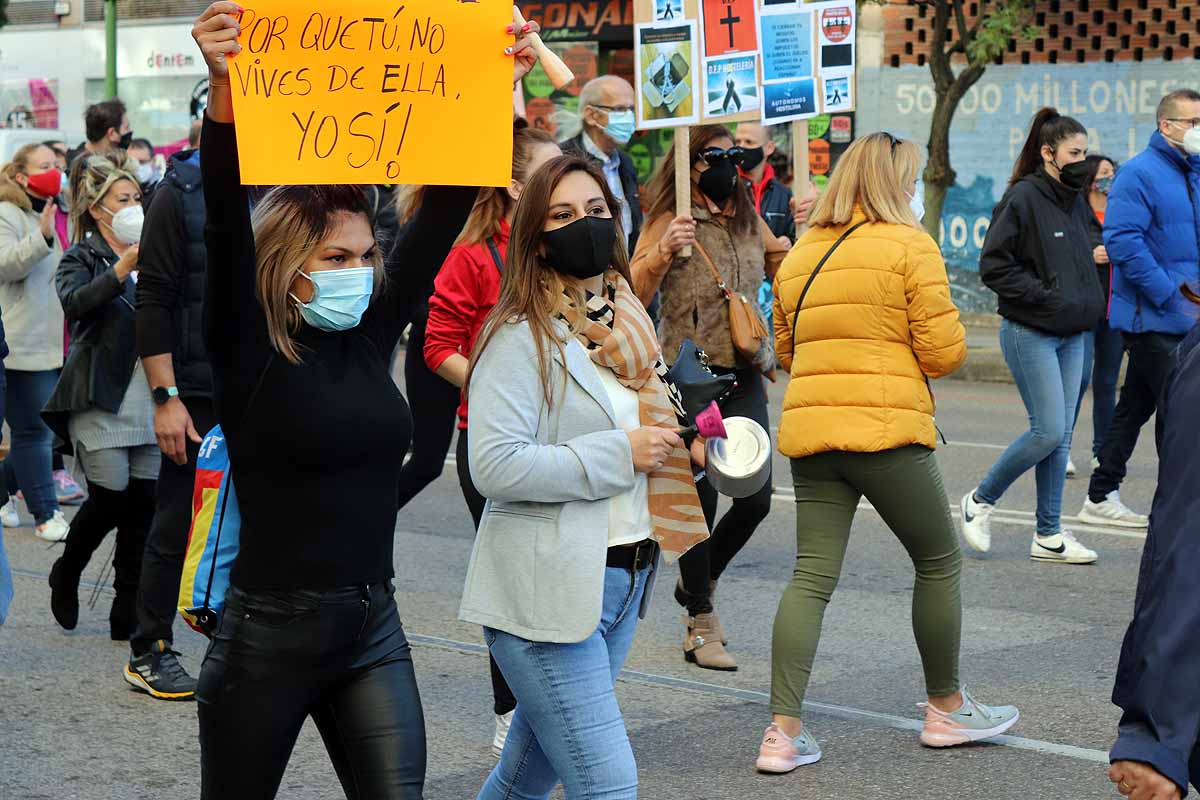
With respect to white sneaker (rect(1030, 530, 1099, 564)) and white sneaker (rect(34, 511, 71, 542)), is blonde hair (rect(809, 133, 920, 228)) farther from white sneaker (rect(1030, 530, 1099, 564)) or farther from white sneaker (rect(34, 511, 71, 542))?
white sneaker (rect(34, 511, 71, 542))

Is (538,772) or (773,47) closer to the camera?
(538,772)

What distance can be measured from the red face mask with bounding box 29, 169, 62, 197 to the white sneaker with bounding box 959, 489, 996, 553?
15.8ft

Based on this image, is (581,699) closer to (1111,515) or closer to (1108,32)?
(1111,515)

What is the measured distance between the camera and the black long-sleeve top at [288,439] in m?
3.38

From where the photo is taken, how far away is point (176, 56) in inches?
1169

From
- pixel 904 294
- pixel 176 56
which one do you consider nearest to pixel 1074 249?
pixel 904 294

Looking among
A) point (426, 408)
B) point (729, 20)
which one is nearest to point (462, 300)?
point (426, 408)

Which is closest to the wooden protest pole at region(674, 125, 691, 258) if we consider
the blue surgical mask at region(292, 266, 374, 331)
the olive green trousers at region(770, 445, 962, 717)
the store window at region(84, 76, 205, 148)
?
the olive green trousers at region(770, 445, 962, 717)

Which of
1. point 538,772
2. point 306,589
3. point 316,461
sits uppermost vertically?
point 316,461

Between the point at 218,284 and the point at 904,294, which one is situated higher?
the point at 218,284

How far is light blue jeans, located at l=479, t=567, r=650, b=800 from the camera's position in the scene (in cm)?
358

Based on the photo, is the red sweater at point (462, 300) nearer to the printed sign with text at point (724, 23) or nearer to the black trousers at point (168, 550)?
the black trousers at point (168, 550)

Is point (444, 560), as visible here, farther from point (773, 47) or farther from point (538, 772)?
point (538, 772)

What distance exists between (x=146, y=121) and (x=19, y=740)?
2604 cm
